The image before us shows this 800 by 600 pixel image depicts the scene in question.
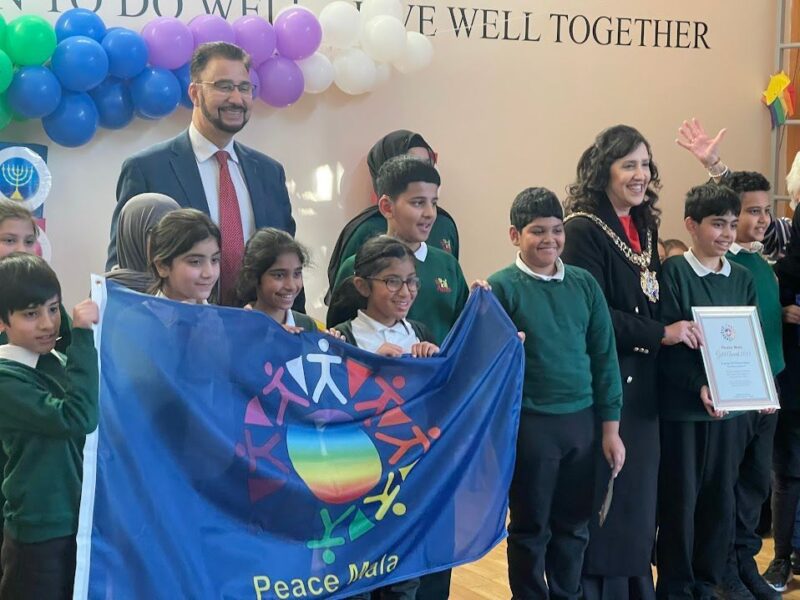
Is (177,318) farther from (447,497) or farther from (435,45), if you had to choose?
(435,45)

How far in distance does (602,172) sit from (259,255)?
1.18 m

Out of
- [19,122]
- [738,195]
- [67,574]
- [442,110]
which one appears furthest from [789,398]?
[19,122]

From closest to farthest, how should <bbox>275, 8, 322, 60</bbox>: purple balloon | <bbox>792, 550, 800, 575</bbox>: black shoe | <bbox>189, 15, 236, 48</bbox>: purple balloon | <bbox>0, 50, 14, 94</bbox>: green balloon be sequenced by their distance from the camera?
<bbox>0, 50, 14, 94</bbox>: green balloon → <bbox>792, 550, 800, 575</bbox>: black shoe → <bbox>189, 15, 236, 48</bbox>: purple balloon → <bbox>275, 8, 322, 60</bbox>: purple balloon

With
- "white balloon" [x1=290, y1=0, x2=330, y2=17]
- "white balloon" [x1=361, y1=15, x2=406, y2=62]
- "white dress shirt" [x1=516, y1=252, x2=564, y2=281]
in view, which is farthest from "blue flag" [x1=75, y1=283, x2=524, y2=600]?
"white balloon" [x1=290, y1=0, x2=330, y2=17]

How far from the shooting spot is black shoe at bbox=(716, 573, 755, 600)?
377 cm

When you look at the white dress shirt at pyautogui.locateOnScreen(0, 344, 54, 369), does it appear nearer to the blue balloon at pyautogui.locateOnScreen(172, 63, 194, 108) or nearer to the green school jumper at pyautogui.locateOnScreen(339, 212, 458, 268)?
the green school jumper at pyautogui.locateOnScreen(339, 212, 458, 268)

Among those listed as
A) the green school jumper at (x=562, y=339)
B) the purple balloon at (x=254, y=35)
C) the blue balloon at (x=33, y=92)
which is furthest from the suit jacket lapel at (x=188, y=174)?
the purple balloon at (x=254, y=35)

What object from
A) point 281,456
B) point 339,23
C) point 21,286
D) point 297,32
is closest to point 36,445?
point 21,286

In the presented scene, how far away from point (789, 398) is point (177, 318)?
2.54 meters

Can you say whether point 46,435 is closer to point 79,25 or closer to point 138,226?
point 138,226

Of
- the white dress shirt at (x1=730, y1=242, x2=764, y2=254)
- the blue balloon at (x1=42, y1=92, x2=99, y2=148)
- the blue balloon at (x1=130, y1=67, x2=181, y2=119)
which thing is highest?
the blue balloon at (x1=130, y1=67, x2=181, y2=119)

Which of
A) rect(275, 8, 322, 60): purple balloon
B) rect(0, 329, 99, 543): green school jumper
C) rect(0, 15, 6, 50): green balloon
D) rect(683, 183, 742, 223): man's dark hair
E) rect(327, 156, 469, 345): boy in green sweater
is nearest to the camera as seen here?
rect(0, 329, 99, 543): green school jumper

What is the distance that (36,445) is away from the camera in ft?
8.08

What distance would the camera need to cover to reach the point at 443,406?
3.04m
